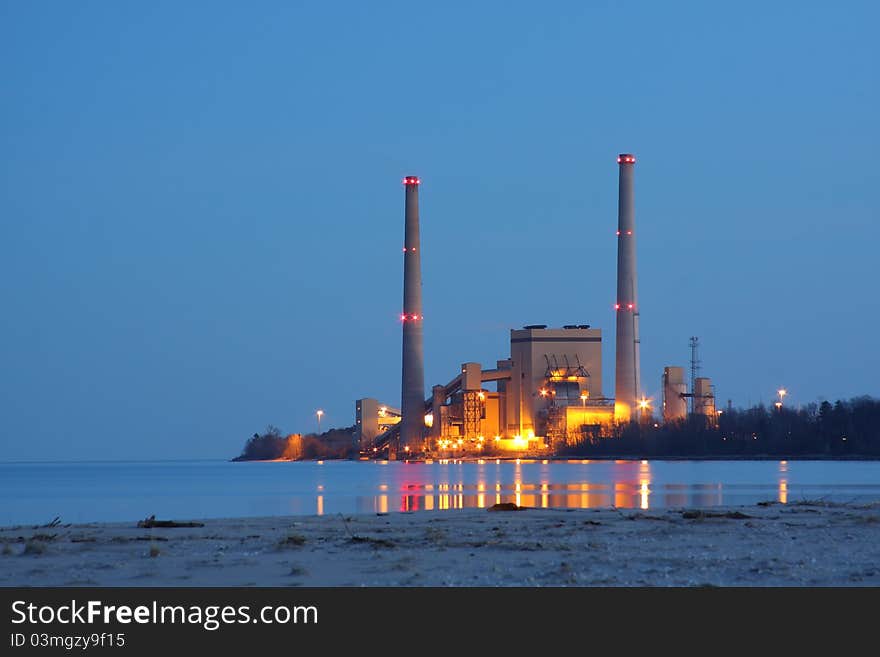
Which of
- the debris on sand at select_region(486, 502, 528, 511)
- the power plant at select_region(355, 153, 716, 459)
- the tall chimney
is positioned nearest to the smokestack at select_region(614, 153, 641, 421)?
the power plant at select_region(355, 153, 716, 459)

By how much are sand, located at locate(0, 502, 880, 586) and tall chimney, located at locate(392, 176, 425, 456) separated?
108402mm

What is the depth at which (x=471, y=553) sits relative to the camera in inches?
752

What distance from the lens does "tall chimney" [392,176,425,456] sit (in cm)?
13600

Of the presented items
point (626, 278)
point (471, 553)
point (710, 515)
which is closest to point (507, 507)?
point (710, 515)

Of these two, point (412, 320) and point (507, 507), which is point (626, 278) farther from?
point (507, 507)

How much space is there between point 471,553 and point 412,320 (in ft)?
386

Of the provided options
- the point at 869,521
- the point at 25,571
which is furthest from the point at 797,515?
the point at 25,571

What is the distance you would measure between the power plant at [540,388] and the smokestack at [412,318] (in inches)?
3.7

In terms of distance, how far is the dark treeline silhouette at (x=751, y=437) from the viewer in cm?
13038

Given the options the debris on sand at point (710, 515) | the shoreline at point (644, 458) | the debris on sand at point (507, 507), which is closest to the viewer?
the debris on sand at point (710, 515)

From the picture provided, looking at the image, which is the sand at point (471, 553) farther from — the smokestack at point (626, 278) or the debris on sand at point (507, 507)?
the smokestack at point (626, 278)

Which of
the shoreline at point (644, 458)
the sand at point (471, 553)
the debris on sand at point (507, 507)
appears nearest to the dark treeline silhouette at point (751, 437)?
the shoreline at point (644, 458)

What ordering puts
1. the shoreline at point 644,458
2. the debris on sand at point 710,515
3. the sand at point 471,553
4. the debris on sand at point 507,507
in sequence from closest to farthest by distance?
1. the sand at point 471,553
2. the debris on sand at point 710,515
3. the debris on sand at point 507,507
4. the shoreline at point 644,458
